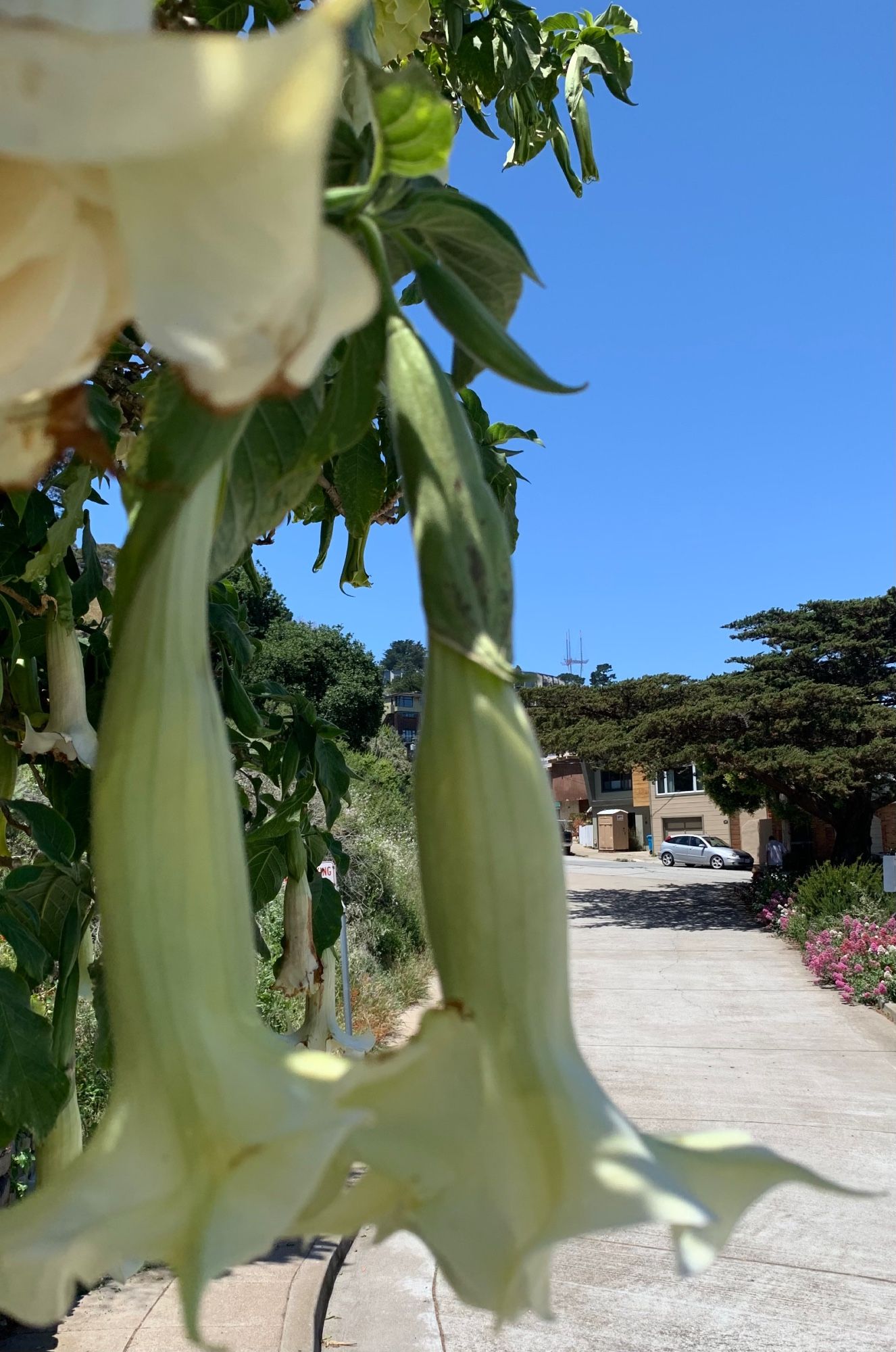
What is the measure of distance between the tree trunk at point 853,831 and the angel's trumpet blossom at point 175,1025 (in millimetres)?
16310

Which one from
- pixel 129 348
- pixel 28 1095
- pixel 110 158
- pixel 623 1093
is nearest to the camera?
pixel 110 158

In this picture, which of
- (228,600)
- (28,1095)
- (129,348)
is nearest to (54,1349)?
(228,600)

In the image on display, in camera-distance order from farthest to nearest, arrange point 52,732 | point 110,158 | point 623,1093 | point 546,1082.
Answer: point 623,1093 < point 52,732 < point 546,1082 < point 110,158

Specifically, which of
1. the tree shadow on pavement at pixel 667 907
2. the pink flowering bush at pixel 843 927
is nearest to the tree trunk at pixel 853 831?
the pink flowering bush at pixel 843 927

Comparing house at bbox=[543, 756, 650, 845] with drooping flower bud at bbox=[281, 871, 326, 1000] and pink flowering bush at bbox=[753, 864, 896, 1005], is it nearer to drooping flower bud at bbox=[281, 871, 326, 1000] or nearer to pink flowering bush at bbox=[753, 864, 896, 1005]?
pink flowering bush at bbox=[753, 864, 896, 1005]

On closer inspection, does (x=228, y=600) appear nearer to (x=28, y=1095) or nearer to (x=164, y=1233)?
(x=28, y=1095)

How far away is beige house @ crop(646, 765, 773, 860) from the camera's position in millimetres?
25984

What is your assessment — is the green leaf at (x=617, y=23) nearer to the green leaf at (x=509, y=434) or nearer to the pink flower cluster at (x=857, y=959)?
the green leaf at (x=509, y=434)

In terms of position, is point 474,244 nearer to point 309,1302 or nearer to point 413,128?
point 413,128

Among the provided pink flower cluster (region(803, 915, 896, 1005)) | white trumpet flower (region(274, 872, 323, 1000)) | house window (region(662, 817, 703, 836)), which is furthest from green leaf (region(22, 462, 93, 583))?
house window (region(662, 817, 703, 836))

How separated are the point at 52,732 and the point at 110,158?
1402 mm

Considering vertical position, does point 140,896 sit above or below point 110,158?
below

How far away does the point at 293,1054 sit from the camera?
0.32 metres

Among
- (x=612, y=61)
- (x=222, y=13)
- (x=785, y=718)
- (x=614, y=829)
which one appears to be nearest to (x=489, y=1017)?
(x=222, y=13)
